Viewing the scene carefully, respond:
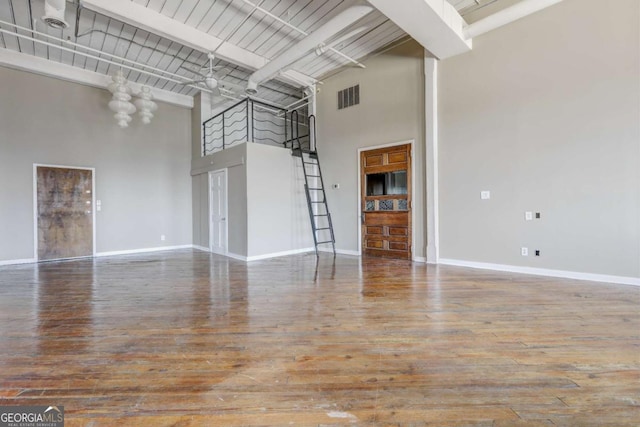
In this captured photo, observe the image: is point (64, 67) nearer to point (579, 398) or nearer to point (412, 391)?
point (412, 391)

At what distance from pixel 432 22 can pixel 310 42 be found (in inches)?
73.9

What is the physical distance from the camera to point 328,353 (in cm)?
210

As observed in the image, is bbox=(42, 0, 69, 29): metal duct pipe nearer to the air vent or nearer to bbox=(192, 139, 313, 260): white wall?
bbox=(192, 139, 313, 260): white wall

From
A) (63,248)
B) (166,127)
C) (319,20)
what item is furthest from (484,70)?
(63,248)

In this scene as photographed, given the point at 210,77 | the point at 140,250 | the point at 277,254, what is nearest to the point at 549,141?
the point at 277,254

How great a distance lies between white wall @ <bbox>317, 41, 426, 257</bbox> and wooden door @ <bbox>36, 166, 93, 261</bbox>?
5.36 m

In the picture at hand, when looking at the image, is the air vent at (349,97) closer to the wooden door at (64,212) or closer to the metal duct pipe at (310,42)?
the metal duct pipe at (310,42)

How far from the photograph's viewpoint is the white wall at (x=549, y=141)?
3742mm

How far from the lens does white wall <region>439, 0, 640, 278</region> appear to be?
374 centimetres

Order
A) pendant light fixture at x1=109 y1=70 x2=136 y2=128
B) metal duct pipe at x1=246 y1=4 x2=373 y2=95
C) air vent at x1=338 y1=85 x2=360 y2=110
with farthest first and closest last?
air vent at x1=338 y1=85 x2=360 y2=110
pendant light fixture at x1=109 y1=70 x2=136 y2=128
metal duct pipe at x1=246 y1=4 x2=373 y2=95

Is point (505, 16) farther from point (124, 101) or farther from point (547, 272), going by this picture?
point (124, 101)

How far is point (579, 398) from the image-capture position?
5.18 feet

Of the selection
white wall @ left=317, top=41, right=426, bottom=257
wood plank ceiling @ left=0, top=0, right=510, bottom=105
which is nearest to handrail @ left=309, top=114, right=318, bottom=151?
white wall @ left=317, top=41, right=426, bottom=257

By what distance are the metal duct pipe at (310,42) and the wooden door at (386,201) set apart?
2313 millimetres
